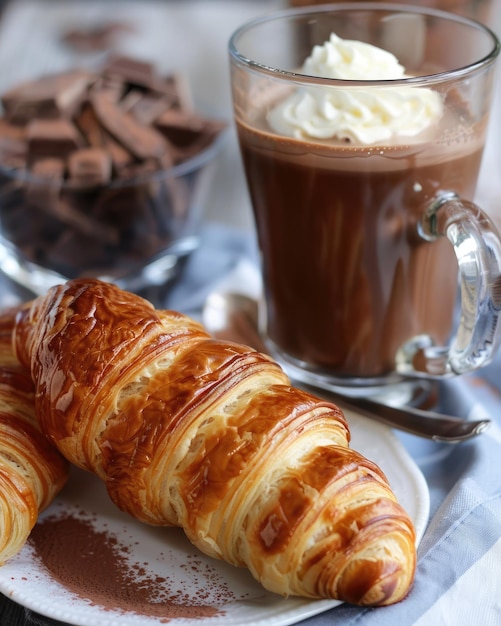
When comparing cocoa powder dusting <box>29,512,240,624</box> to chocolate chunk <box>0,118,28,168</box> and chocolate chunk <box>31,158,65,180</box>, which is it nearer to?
chocolate chunk <box>31,158,65,180</box>

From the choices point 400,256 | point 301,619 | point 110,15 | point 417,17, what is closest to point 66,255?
point 400,256

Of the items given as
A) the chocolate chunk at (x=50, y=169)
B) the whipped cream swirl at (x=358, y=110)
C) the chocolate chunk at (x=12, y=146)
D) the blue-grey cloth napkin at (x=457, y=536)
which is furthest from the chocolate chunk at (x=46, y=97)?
the blue-grey cloth napkin at (x=457, y=536)

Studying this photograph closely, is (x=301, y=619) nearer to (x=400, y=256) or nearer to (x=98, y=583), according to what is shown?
(x=98, y=583)

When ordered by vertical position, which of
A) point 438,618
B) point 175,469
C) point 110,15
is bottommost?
point 110,15

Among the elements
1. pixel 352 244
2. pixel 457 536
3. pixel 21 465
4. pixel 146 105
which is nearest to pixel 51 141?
pixel 146 105

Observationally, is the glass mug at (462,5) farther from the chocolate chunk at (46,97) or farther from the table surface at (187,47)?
the chocolate chunk at (46,97)

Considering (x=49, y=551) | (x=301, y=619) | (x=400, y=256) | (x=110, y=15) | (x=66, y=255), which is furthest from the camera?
(x=110, y=15)

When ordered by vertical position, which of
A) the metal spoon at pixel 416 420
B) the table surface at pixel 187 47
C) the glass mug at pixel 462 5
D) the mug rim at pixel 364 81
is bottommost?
the table surface at pixel 187 47

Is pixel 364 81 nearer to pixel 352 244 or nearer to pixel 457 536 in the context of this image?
pixel 352 244
